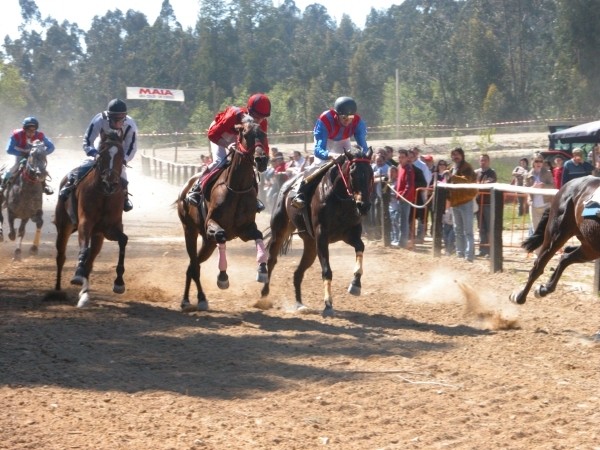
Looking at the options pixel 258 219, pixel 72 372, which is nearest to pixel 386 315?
pixel 72 372

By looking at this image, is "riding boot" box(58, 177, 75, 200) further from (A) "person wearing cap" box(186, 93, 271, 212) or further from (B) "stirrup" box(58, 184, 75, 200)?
(A) "person wearing cap" box(186, 93, 271, 212)

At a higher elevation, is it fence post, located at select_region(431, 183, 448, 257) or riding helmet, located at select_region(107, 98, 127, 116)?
riding helmet, located at select_region(107, 98, 127, 116)

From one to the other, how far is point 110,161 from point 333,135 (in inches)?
107

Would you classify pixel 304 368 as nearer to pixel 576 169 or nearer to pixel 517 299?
pixel 517 299

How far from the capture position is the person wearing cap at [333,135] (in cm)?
1216

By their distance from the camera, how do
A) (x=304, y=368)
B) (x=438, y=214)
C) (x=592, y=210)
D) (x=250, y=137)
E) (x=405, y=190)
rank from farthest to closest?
(x=405, y=190)
(x=438, y=214)
(x=250, y=137)
(x=592, y=210)
(x=304, y=368)

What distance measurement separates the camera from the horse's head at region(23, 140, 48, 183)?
57.7 ft

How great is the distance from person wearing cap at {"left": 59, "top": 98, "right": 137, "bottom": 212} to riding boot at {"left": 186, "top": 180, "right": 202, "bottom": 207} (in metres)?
0.83

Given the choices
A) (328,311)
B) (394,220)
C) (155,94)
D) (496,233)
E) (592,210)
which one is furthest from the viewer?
(155,94)

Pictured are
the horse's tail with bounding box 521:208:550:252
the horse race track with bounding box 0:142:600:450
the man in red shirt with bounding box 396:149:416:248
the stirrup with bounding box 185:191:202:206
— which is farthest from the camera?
the man in red shirt with bounding box 396:149:416:248

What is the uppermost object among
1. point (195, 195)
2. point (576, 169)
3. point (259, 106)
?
point (259, 106)

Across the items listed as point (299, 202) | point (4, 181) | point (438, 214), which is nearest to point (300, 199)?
point (299, 202)

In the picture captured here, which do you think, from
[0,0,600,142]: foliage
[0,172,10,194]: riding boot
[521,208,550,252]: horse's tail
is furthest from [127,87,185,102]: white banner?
[521,208,550,252]: horse's tail

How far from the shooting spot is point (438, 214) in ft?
56.1
